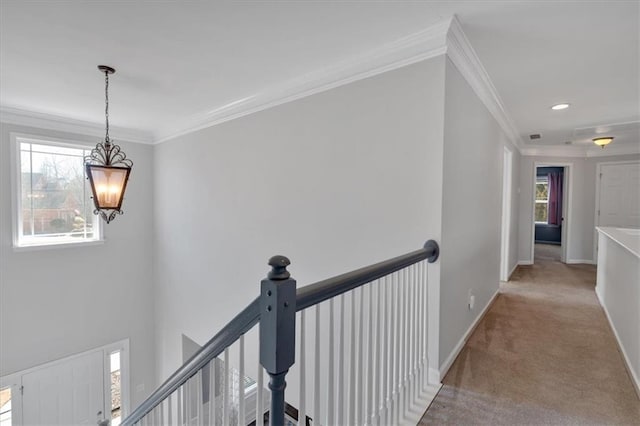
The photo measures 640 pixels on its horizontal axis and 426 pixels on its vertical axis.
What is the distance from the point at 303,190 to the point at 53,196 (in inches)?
148

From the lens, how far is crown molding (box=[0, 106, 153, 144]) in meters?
3.76

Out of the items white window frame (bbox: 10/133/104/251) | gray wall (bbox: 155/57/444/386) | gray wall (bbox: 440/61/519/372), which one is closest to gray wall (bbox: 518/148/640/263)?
gray wall (bbox: 440/61/519/372)

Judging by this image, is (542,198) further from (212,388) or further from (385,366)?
(212,388)

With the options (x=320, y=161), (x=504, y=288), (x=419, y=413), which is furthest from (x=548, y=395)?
(x=504, y=288)

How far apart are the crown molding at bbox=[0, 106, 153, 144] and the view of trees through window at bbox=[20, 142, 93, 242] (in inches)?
10.7

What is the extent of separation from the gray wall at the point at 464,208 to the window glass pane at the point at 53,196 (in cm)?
490

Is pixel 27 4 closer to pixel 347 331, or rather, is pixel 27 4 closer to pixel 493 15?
pixel 493 15

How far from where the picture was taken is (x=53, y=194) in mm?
4207

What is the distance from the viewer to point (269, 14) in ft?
6.09

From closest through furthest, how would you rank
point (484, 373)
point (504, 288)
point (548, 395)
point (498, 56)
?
1. point (548, 395)
2. point (484, 373)
3. point (498, 56)
4. point (504, 288)

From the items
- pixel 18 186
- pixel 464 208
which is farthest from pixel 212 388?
pixel 18 186

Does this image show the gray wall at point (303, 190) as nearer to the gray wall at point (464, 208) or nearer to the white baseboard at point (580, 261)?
the gray wall at point (464, 208)

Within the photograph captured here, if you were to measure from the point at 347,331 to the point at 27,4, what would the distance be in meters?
2.94

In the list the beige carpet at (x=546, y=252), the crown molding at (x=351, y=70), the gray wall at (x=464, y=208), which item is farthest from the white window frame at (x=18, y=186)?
the beige carpet at (x=546, y=252)
